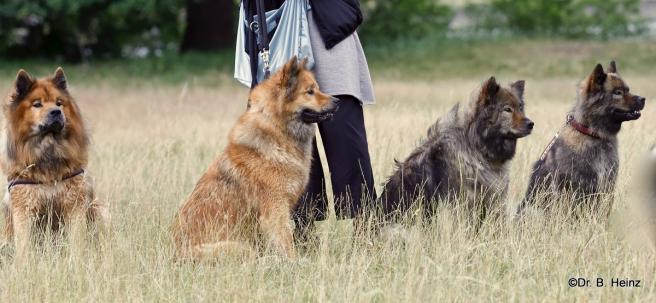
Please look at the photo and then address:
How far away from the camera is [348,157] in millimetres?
6102

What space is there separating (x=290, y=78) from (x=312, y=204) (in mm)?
1064

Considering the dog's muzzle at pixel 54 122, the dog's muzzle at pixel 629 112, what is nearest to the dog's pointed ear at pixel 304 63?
the dog's muzzle at pixel 54 122

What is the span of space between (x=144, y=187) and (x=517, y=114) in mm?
3146

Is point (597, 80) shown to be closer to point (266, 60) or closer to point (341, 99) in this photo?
point (341, 99)

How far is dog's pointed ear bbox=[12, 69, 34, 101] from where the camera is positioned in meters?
5.70

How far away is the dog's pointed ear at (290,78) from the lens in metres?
5.50

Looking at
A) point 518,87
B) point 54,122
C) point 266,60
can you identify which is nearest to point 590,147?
point 518,87

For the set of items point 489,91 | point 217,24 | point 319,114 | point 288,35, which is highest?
point 288,35

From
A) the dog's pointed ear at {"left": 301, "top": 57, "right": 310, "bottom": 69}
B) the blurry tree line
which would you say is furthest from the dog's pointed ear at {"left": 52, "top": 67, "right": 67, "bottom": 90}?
the blurry tree line

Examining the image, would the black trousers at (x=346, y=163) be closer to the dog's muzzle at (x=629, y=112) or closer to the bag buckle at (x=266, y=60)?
the bag buckle at (x=266, y=60)

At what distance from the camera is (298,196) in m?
5.74

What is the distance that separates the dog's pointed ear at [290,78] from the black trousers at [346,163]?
477mm

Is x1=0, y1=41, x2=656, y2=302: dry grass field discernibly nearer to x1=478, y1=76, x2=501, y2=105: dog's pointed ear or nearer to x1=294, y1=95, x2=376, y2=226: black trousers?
x1=294, y1=95, x2=376, y2=226: black trousers

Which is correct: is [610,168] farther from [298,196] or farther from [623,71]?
[623,71]
